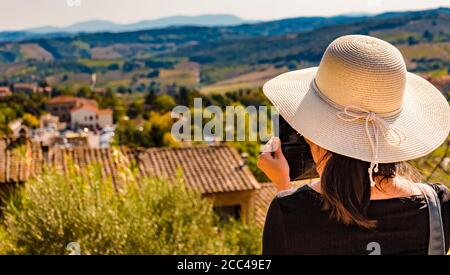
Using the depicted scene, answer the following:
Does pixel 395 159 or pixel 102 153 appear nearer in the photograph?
pixel 395 159

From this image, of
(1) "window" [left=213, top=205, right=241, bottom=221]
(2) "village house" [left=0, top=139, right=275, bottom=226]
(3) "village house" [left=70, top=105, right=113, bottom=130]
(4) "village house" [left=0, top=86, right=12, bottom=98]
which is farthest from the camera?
(4) "village house" [left=0, top=86, right=12, bottom=98]

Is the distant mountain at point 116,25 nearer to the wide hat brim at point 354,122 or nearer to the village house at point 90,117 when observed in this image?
the wide hat brim at point 354,122

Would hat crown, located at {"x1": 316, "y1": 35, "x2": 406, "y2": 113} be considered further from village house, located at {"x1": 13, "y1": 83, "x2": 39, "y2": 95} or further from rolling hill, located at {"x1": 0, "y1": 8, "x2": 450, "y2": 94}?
village house, located at {"x1": 13, "y1": 83, "x2": 39, "y2": 95}

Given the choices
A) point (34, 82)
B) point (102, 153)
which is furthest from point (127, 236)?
point (34, 82)

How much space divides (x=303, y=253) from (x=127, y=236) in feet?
16.7

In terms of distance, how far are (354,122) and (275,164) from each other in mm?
174

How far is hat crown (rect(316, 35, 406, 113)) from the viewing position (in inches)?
43.6

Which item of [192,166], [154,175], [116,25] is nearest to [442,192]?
[116,25]

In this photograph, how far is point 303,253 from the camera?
1089mm

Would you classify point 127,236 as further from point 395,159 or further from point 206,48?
point 206,48

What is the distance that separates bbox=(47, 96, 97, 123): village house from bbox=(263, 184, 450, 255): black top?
1420 inches

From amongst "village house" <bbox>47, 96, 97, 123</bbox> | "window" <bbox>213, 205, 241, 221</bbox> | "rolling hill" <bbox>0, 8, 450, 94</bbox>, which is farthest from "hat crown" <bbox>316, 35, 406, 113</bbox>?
"rolling hill" <bbox>0, 8, 450, 94</bbox>

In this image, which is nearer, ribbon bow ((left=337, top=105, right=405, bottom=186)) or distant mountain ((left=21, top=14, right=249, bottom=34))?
ribbon bow ((left=337, top=105, right=405, bottom=186))

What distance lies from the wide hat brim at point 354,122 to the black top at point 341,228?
93 millimetres
